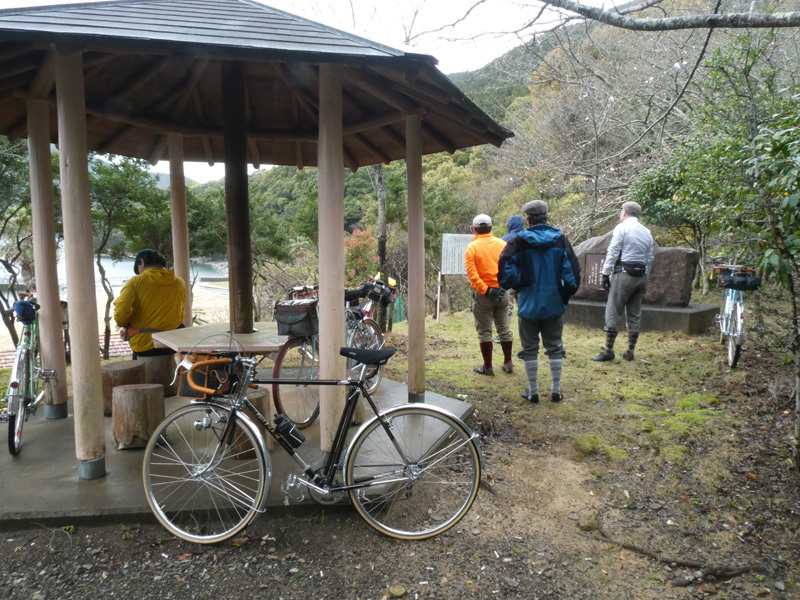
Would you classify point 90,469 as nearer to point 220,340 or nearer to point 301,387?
point 220,340

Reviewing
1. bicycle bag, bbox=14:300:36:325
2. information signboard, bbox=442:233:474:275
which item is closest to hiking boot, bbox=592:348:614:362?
information signboard, bbox=442:233:474:275

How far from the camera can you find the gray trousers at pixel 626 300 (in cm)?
729

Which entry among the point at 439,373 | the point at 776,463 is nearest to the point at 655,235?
the point at 439,373

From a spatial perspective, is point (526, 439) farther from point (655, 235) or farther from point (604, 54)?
point (604, 54)

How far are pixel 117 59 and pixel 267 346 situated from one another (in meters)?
2.96

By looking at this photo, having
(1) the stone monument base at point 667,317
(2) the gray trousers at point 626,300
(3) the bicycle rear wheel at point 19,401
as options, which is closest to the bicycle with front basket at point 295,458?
(3) the bicycle rear wheel at point 19,401

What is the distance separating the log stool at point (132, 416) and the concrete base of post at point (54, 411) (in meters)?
1.12

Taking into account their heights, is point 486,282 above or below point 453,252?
below

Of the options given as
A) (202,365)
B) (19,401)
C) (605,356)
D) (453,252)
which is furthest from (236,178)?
(453,252)

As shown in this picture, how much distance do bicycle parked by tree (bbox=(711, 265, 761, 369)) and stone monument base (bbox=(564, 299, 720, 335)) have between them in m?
1.55

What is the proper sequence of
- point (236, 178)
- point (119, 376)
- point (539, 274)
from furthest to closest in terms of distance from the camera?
point (539, 274), point (236, 178), point (119, 376)

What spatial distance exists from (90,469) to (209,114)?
4.10m

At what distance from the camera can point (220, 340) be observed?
4.24 meters

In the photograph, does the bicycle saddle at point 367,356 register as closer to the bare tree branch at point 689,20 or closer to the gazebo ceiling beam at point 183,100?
the bare tree branch at point 689,20
